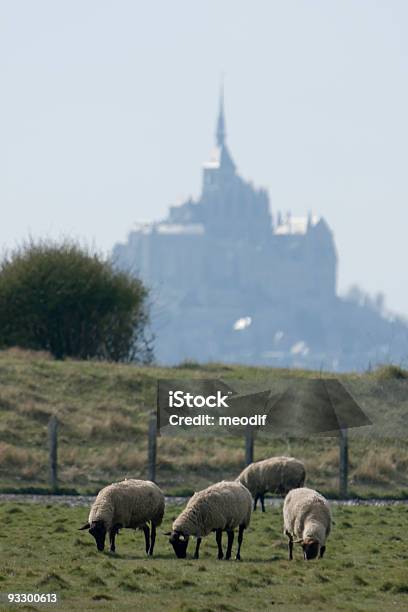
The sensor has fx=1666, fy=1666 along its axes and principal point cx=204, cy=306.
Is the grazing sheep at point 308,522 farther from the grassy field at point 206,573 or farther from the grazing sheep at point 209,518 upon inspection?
the grazing sheep at point 209,518

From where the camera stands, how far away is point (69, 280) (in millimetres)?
57156

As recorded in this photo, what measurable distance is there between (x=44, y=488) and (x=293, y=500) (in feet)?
37.0

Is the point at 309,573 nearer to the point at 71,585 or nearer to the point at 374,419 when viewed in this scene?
the point at 71,585

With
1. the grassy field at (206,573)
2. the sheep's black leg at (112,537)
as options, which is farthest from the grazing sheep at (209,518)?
the sheep's black leg at (112,537)

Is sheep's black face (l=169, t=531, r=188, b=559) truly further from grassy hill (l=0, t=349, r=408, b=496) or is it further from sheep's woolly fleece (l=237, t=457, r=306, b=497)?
grassy hill (l=0, t=349, r=408, b=496)

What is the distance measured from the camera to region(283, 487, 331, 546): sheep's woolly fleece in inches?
835

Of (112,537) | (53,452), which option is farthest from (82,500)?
(112,537)

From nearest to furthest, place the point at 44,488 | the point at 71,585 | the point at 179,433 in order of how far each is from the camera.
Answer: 1. the point at 71,585
2. the point at 44,488
3. the point at 179,433

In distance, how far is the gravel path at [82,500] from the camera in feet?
99.5

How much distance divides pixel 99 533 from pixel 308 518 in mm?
2799

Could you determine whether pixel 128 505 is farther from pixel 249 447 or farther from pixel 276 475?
pixel 249 447

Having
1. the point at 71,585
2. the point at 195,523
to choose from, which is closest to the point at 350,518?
the point at 195,523

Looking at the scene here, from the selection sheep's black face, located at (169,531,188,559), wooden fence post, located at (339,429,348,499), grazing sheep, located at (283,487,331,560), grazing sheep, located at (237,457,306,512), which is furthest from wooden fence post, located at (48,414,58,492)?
sheep's black face, located at (169,531,188,559)

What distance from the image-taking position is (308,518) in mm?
21391
